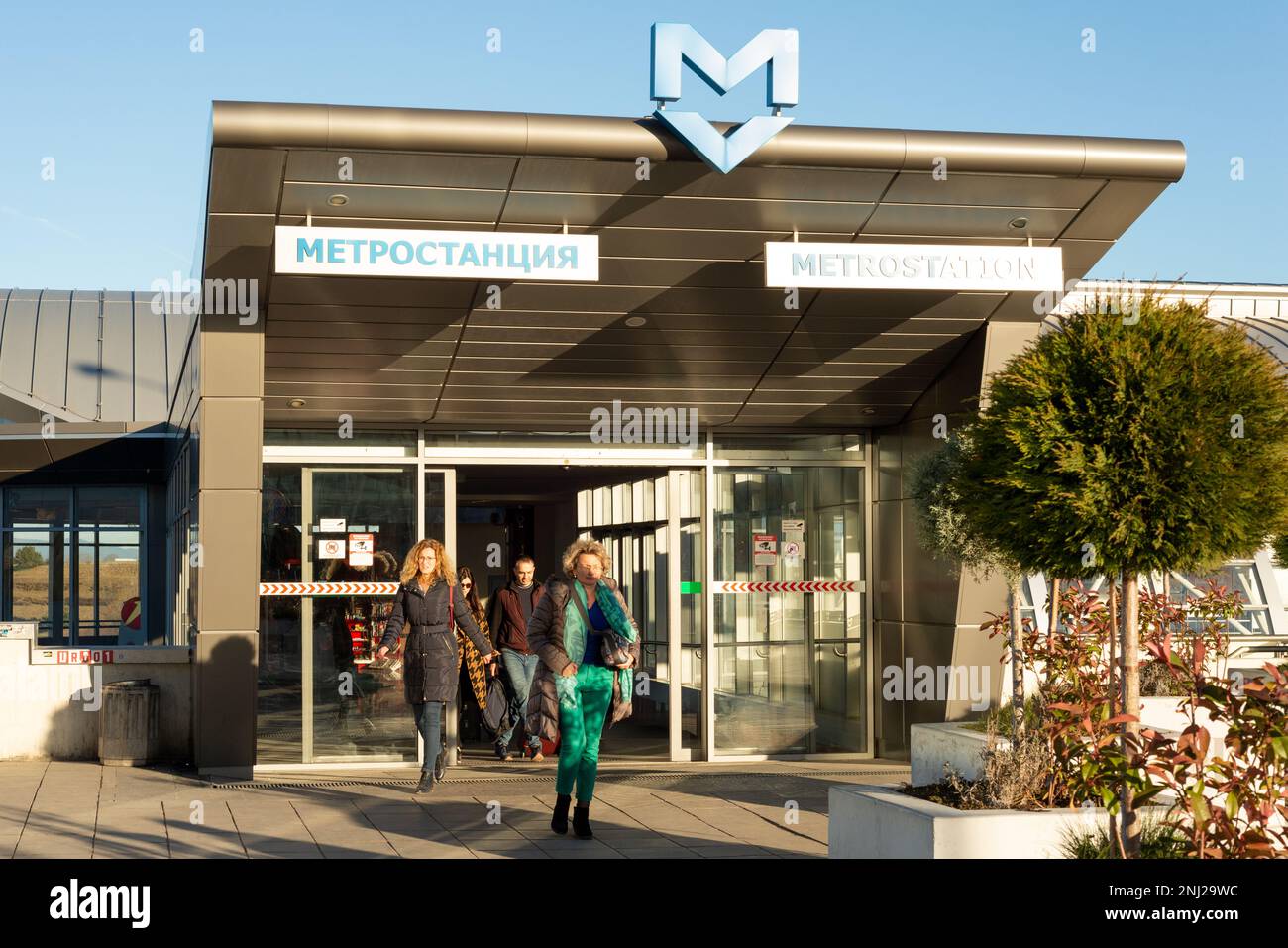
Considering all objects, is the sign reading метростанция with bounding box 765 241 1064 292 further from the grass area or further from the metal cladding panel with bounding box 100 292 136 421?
the metal cladding panel with bounding box 100 292 136 421

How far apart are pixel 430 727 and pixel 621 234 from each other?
11.7ft

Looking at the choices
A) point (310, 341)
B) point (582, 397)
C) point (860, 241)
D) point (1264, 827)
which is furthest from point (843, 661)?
point (1264, 827)

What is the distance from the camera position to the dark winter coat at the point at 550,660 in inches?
322

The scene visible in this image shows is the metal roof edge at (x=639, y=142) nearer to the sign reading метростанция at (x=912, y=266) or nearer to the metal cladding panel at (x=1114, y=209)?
the metal cladding panel at (x=1114, y=209)

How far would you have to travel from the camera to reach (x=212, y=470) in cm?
1063

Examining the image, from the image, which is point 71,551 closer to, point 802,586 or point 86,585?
point 86,585

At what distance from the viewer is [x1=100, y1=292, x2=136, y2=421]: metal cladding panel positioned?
3825 cm

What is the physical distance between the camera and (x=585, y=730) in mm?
8367

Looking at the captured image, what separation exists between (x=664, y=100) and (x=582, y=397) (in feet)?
11.8

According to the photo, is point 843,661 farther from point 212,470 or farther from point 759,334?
point 212,470

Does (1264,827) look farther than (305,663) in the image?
No

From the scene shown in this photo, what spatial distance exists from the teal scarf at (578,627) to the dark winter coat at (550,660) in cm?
2

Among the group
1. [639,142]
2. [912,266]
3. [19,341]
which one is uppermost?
[19,341]

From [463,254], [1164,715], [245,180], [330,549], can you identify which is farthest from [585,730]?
[330,549]
